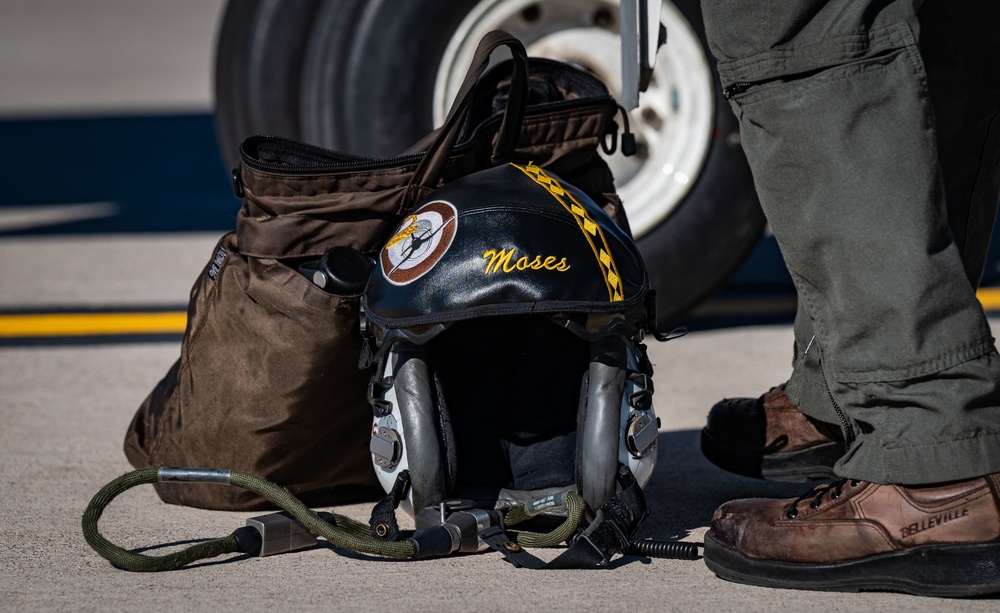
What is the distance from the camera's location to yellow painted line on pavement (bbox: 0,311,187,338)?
380 cm

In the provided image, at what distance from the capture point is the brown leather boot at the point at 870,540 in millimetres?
1775

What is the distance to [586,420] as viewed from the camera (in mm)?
2021

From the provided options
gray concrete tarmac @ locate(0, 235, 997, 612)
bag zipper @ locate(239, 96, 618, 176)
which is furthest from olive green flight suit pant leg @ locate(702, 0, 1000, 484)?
bag zipper @ locate(239, 96, 618, 176)

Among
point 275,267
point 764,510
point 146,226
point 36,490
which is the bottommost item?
point 146,226

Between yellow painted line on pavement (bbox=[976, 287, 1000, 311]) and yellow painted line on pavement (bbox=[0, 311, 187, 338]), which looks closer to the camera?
yellow painted line on pavement (bbox=[0, 311, 187, 338])

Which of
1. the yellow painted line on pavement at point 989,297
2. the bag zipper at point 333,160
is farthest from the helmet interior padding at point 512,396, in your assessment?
the yellow painted line on pavement at point 989,297

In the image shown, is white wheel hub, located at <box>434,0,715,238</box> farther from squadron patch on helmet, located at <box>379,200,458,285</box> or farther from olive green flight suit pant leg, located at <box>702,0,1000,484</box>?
olive green flight suit pant leg, located at <box>702,0,1000,484</box>

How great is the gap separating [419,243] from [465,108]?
0.29 meters

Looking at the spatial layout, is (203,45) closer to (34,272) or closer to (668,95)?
(34,272)

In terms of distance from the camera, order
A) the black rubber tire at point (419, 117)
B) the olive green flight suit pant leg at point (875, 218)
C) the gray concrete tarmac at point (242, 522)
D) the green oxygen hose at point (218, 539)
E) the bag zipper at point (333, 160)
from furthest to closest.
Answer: the black rubber tire at point (419, 117) < the bag zipper at point (333, 160) < the green oxygen hose at point (218, 539) < the gray concrete tarmac at point (242, 522) < the olive green flight suit pant leg at point (875, 218)

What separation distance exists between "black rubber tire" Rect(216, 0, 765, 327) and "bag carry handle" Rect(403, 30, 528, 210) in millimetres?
1163

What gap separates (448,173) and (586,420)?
55cm

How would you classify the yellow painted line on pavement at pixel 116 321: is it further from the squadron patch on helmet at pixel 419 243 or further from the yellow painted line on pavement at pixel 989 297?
the squadron patch on helmet at pixel 419 243

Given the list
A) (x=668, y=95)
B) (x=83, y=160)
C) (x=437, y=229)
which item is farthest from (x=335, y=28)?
(x=83, y=160)
